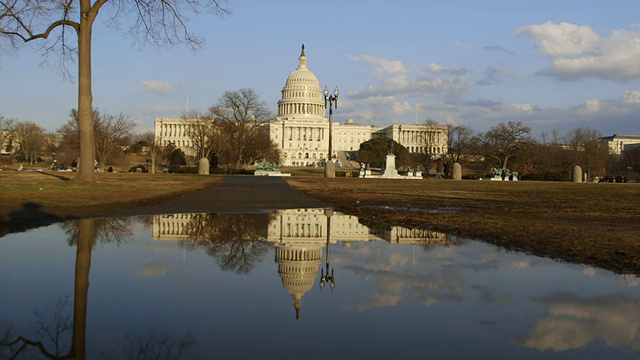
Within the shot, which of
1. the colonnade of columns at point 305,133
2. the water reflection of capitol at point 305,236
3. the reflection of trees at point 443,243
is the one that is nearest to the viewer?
the water reflection of capitol at point 305,236

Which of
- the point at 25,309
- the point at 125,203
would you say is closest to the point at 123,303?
the point at 25,309

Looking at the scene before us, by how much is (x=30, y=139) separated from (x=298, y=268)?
353ft

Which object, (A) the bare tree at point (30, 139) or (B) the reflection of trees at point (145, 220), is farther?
(A) the bare tree at point (30, 139)

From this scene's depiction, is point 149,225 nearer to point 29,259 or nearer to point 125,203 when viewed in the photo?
point 29,259

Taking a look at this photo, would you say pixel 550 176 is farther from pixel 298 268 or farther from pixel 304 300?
pixel 304 300

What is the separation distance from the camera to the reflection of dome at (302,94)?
151375 millimetres

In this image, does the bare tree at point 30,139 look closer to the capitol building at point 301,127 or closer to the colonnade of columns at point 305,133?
the capitol building at point 301,127

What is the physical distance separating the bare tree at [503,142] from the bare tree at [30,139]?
77.5 meters

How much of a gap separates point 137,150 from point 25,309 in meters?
130

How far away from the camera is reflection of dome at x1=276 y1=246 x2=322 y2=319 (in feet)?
20.3

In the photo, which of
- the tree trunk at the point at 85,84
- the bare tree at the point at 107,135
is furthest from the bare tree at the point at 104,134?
the tree trunk at the point at 85,84

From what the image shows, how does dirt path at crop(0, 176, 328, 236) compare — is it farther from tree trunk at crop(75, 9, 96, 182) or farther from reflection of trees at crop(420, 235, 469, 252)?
reflection of trees at crop(420, 235, 469, 252)

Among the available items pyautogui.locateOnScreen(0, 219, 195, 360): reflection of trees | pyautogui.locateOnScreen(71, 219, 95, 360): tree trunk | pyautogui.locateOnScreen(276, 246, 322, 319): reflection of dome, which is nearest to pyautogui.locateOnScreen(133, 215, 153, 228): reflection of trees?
pyautogui.locateOnScreen(71, 219, 95, 360): tree trunk

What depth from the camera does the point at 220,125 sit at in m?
76.2
